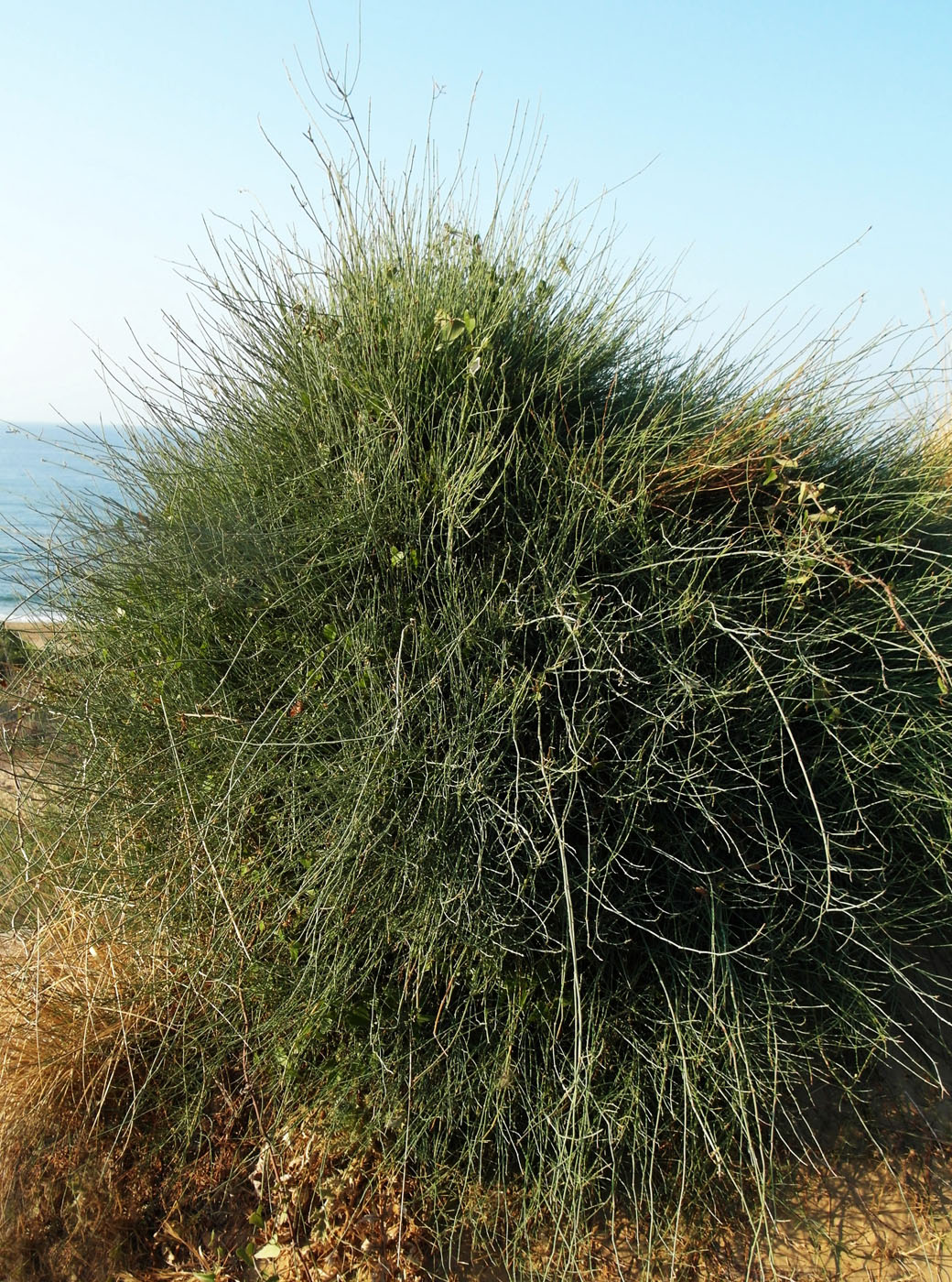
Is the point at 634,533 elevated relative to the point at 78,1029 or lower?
elevated

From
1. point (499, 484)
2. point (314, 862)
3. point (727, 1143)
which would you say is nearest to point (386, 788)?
point (314, 862)

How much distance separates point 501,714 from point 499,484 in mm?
710

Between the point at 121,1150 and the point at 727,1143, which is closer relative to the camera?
the point at 727,1143

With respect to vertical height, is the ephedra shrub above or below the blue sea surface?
below

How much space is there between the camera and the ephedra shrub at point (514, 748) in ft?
7.34

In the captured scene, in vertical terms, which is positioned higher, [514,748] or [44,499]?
[44,499]

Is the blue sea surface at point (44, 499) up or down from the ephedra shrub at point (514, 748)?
up

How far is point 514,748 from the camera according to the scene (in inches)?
91.0

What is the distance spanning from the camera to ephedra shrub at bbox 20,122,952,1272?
2.24 m

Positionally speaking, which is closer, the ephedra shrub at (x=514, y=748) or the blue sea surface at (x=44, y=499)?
the ephedra shrub at (x=514, y=748)

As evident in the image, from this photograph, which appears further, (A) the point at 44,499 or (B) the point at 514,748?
(A) the point at 44,499

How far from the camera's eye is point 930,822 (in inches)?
108

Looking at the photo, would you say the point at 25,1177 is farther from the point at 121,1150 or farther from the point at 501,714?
the point at 501,714

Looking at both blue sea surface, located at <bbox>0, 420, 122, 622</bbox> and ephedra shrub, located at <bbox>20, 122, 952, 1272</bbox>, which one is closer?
ephedra shrub, located at <bbox>20, 122, 952, 1272</bbox>
